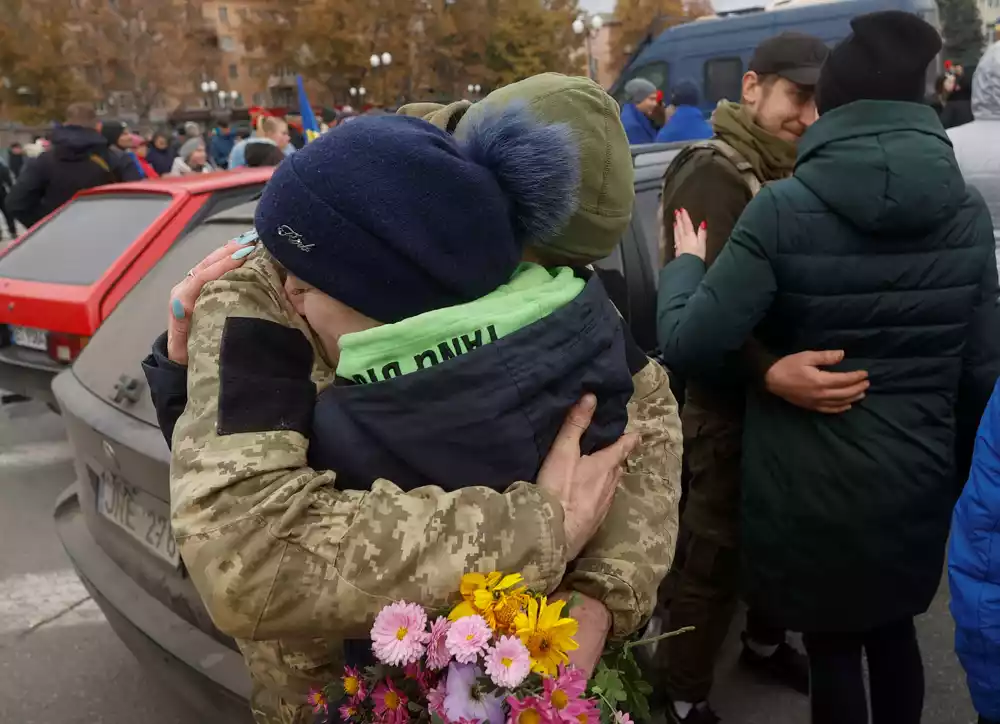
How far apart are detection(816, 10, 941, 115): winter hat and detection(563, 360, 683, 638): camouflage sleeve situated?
2.84ft

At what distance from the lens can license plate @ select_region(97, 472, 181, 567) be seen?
223cm

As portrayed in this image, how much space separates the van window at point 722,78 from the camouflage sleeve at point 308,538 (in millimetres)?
14008

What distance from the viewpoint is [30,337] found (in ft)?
15.1

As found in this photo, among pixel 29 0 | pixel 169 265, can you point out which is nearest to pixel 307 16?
pixel 29 0

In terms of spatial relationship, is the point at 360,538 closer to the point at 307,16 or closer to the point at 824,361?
the point at 824,361

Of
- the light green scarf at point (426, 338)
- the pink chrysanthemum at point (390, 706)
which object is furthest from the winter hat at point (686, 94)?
the pink chrysanthemum at point (390, 706)

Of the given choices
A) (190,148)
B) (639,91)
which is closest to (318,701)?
(639,91)

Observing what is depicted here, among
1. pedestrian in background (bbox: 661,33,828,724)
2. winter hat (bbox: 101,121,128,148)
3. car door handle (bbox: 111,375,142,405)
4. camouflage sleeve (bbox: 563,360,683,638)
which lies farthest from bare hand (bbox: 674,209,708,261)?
winter hat (bbox: 101,121,128,148)

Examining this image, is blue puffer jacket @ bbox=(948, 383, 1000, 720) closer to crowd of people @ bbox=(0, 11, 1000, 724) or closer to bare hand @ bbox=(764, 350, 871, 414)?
crowd of people @ bbox=(0, 11, 1000, 724)

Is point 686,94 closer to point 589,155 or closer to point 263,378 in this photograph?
point 589,155

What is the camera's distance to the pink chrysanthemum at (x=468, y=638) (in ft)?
3.15

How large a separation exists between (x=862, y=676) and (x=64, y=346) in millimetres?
4170

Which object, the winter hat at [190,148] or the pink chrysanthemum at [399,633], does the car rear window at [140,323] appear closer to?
the pink chrysanthemum at [399,633]

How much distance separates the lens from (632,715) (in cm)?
125
